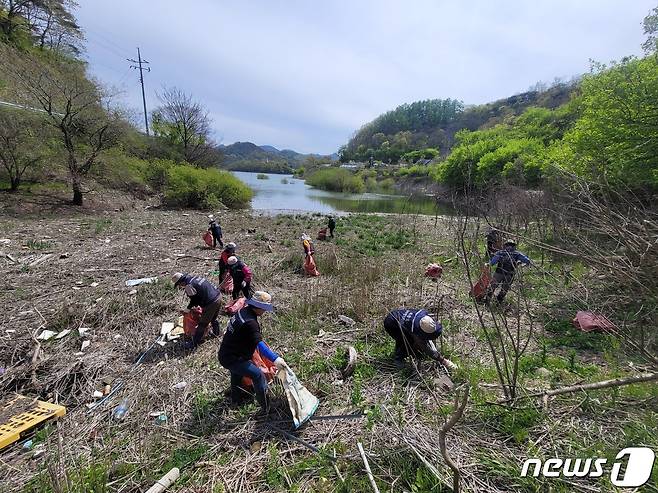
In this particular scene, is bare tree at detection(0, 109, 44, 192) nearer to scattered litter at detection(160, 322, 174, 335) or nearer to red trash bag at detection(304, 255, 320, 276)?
red trash bag at detection(304, 255, 320, 276)

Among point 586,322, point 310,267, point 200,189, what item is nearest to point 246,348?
point 310,267

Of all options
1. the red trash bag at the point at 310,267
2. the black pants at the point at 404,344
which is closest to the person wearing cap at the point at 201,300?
the black pants at the point at 404,344

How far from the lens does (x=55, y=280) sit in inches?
245

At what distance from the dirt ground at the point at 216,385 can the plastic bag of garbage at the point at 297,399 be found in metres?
0.12

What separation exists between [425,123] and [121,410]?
123m

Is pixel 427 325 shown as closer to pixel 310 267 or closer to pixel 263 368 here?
pixel 263 368

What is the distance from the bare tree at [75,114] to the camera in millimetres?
13453

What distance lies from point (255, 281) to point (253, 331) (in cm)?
362

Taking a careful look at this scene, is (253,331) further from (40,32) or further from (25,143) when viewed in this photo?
(40,32)

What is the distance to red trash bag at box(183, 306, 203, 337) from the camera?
4473 millimetres

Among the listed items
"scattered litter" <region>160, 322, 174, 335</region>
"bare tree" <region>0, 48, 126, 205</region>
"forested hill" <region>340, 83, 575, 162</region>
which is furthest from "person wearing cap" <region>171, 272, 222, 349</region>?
"forested hill" <region>340, 83, 575, 162</region>

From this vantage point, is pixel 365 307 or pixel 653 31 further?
pixel 653 31

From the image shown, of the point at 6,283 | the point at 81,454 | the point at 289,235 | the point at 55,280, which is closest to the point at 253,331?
the point at 81,454

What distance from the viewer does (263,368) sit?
348cm
